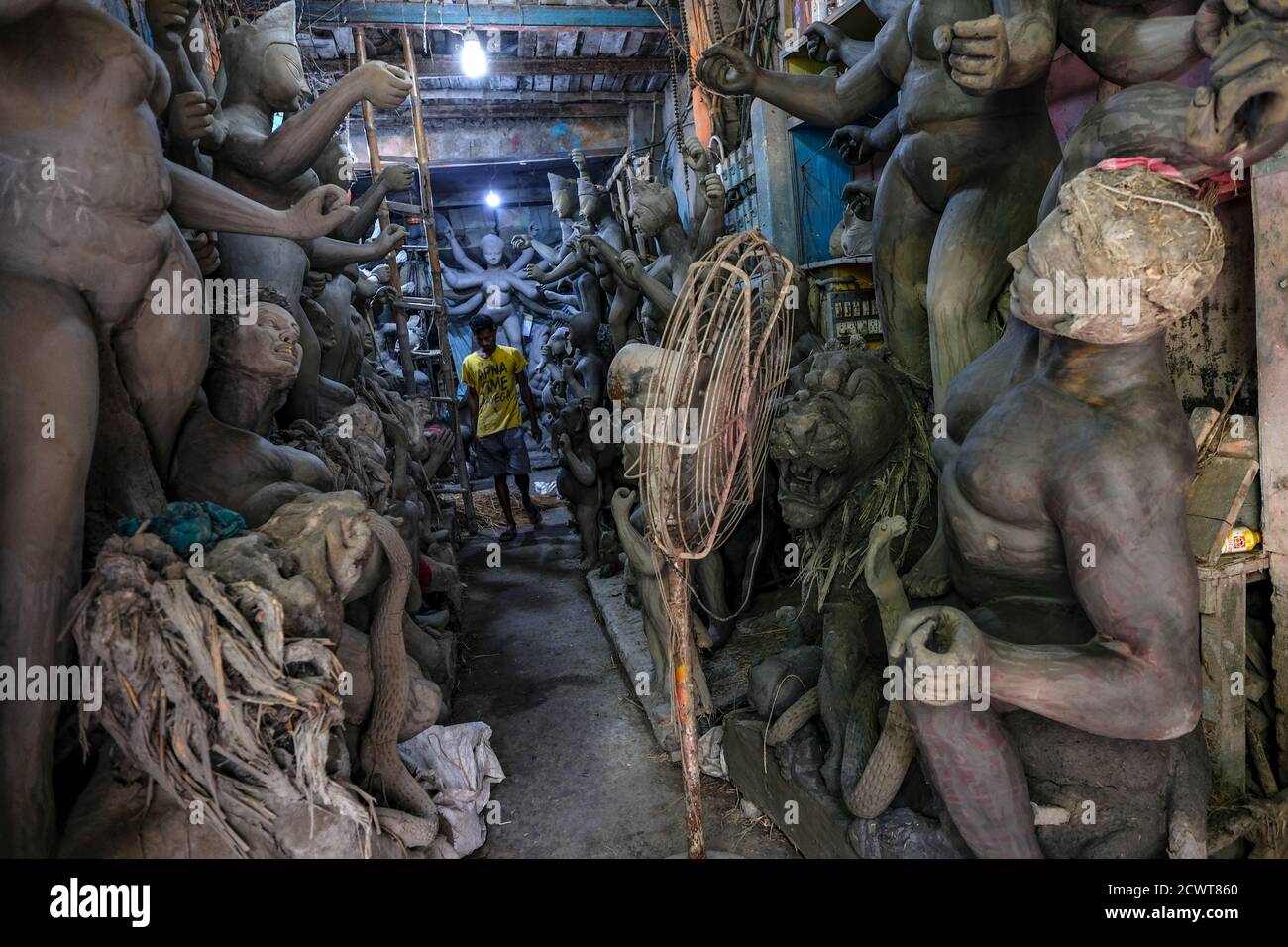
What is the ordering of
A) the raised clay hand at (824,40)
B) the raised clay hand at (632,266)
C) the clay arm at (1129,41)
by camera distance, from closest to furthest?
the clay arm at (1129,41)
the raised clay hand at (824,40)
the raised clay hand at (632,266)

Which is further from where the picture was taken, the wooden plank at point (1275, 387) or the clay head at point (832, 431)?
the clay head at point (832, 431)

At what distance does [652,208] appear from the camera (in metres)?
6.63

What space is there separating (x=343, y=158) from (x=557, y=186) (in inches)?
219

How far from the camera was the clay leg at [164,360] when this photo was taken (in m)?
3.05

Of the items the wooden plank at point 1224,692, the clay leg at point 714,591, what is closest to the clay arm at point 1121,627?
the wooden plank at point 1224,692

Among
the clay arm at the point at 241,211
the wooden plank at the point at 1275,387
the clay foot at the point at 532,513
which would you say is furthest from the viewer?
the clay foot at the point at 532,513

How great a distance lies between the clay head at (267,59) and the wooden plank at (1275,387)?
14.7 ft

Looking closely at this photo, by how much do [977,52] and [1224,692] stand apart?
80.9 inches

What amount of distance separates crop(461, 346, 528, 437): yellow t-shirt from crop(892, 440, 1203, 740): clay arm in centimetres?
692

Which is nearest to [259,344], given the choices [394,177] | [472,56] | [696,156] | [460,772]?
[460,772]

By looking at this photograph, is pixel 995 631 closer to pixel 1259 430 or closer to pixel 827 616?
pixel 827 616

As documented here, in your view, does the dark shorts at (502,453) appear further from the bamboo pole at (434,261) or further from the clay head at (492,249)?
the clay head at (492,249)

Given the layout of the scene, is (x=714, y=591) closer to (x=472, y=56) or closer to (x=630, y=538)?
(x=630, y=538)
